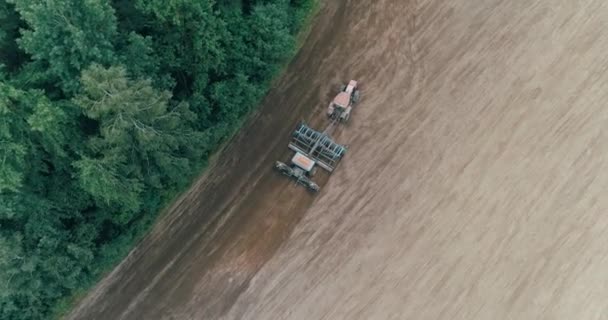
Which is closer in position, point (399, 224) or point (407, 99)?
point (399, 224)

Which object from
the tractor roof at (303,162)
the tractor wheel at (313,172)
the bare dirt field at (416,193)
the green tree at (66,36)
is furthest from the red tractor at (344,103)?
the green tree at (66,36)

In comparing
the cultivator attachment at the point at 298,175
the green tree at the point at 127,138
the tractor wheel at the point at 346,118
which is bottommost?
the green tree at the point at 127,138

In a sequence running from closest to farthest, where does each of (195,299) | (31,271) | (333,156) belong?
(31,271) → (195,299) → (333,156)

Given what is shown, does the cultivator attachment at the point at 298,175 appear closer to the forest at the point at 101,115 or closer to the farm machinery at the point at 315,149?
the farm machinery at the point at 315,149

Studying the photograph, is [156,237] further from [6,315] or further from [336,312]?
[336,312]

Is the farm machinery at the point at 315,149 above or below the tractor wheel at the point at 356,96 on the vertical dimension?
below

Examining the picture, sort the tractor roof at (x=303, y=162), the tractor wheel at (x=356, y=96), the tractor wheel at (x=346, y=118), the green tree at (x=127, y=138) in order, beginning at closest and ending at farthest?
the green tree at (x=127, y=138) < the tractor roof at (x=303, y=162) < the tractor wheel at (x=346, y=118) < the tractor wheel at (x=356, y=96)

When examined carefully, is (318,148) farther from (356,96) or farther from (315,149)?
(356,96)

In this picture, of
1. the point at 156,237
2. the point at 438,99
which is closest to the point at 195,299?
the point at 156,237
